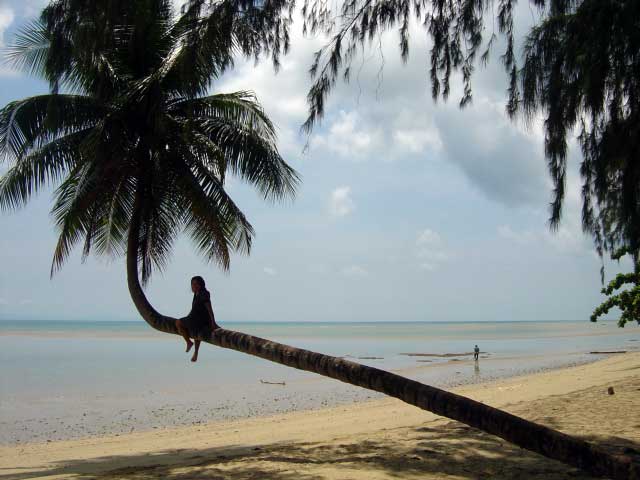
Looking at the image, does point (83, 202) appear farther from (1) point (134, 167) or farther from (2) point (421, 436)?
(2) point (421, 436)

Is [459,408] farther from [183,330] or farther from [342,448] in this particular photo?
[342,448]

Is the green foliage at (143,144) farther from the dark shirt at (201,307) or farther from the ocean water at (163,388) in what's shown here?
the ocean water at (163,388)

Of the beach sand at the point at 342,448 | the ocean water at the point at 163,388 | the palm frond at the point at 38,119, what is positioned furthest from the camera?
the ocean water at the point at 163,388

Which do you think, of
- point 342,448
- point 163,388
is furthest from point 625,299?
point 163,388

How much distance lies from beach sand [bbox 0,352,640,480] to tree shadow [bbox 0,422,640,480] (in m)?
0.01

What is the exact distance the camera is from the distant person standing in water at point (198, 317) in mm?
6488

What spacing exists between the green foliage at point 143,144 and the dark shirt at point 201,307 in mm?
1901

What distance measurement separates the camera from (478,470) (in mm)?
6590

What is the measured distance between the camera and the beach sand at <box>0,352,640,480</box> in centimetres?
679

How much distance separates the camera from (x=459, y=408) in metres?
5.20

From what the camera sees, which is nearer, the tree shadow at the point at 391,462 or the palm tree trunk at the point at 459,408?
the palm tree trunk at the point at 459,408

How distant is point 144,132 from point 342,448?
520 centimetres

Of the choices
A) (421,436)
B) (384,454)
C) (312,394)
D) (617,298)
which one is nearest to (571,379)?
(617,298)

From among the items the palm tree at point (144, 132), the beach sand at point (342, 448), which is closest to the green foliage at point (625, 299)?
the beach sand at point (342, 448)
